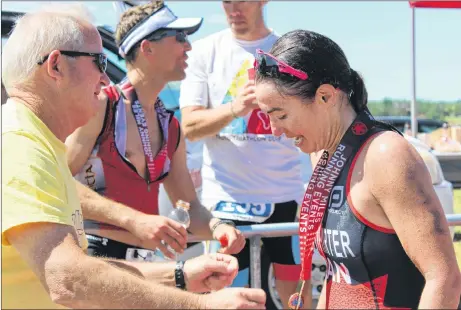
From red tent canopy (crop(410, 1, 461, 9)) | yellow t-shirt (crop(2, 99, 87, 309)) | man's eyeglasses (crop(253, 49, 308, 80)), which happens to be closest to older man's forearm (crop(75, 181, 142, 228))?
yellow t-shirt (crop(2, 99, 87, 309))

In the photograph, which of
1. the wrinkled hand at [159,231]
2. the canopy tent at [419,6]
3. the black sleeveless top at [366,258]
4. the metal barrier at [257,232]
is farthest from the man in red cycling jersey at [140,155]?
the canopy tent at [419,6]

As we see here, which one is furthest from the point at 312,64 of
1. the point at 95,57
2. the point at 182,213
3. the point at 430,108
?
the point at 430,108

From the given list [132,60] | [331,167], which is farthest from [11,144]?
[132,60]

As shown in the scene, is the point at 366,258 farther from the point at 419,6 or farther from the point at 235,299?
the point at 419,6

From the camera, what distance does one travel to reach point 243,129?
3.77m

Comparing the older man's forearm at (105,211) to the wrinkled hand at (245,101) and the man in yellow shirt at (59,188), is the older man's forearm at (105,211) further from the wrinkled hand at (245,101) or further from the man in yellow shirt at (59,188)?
the wrinkled hand at (245,101)

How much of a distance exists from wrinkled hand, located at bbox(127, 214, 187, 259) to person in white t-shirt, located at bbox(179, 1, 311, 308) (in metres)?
0.73

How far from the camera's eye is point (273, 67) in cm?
219

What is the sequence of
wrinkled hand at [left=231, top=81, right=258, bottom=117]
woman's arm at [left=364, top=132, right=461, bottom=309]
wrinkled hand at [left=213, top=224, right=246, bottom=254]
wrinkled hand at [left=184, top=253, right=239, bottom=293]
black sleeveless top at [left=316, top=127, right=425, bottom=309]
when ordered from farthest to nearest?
1. wrinkled hand at [left=231, top=81, right=258, bottom=117]
2. wrinkled hand at [left=213, top=224, right=246, bottom=254]
3. wrinkled hand at [left=184, top=253, right=239, bottom=293]
4. black sleeveless top at [left=316, top=127, right=425, bottom=309]
5. woman's arm at [left=364, top=132, right=461, bottom=309]

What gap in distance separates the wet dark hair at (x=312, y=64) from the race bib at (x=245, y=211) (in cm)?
164

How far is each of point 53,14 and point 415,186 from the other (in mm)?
1328

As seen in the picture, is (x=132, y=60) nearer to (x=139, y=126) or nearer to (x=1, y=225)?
(x=139, y=126)

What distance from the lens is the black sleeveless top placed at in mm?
2023

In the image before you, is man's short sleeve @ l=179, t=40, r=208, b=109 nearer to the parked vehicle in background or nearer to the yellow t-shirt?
the parked vehicle in background
